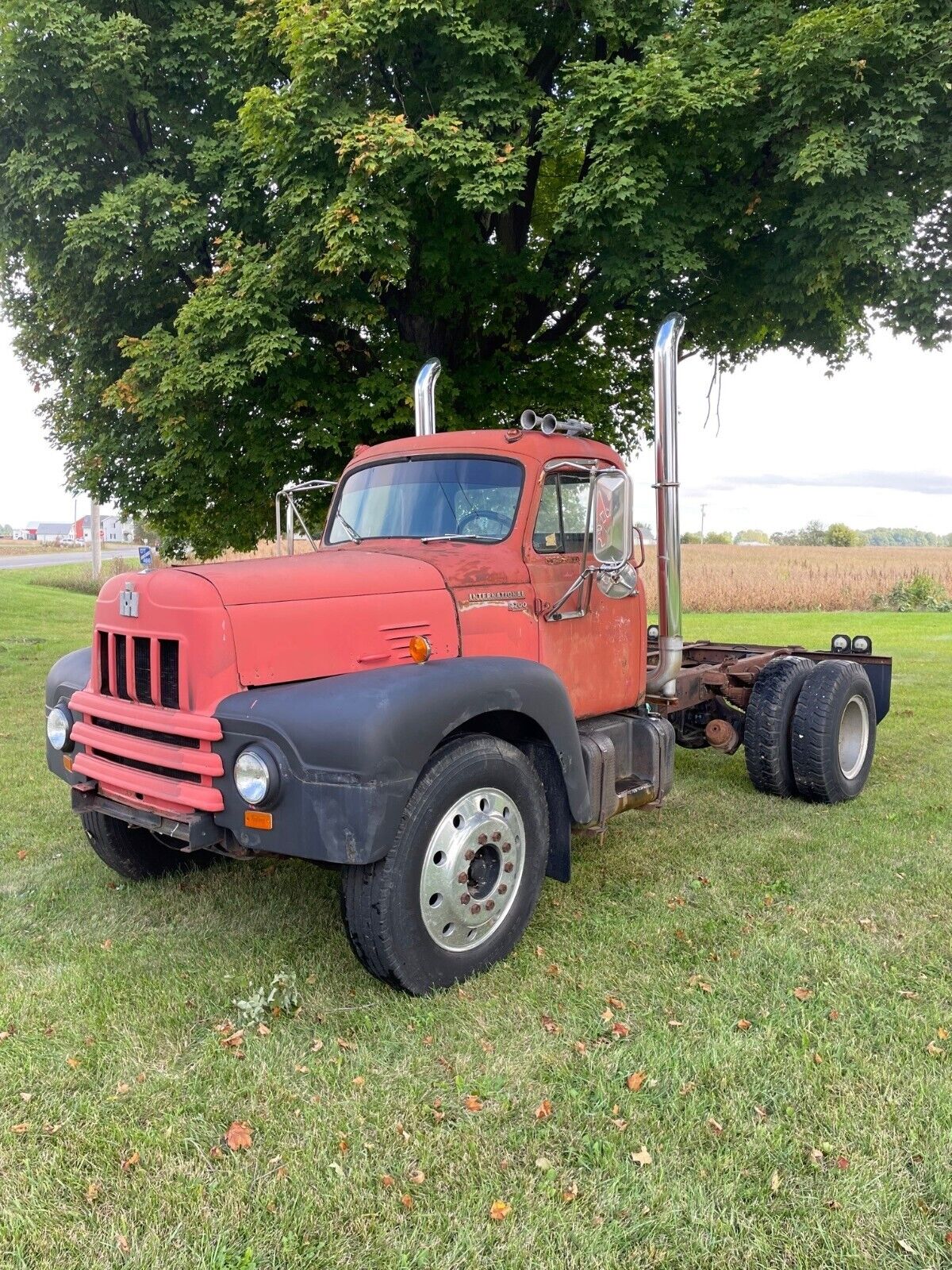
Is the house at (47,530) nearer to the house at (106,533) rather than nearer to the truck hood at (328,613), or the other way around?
the house at (106,533)

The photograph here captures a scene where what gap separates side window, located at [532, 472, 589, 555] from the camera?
15.8ft

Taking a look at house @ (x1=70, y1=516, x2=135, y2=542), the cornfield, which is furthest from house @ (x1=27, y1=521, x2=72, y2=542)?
the cornfield

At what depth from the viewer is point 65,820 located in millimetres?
6422

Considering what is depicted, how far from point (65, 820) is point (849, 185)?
821cm

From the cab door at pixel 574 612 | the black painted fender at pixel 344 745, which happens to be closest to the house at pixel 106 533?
the cab door at pixel 574 612

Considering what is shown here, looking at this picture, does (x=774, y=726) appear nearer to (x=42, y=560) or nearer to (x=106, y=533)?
(x=42, y=560)

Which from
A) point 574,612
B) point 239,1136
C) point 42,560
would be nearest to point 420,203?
point 574,612

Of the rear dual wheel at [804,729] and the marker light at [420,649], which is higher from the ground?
the marker light at [420,649]

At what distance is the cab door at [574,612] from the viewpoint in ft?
15.7

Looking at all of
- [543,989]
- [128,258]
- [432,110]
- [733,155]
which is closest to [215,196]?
[128,258]

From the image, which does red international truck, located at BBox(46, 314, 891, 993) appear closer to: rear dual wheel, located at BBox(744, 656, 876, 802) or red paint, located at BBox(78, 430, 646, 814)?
red paint, located at BBox(78, 430, 646, 814)

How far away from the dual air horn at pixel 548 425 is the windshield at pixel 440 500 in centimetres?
24

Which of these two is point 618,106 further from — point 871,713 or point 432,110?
point 871,713

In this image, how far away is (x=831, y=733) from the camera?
21.4 feet
